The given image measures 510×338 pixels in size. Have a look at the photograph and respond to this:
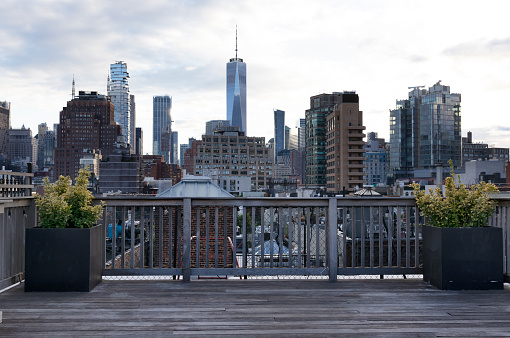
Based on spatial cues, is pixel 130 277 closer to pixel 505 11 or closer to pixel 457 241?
pixel 457 241

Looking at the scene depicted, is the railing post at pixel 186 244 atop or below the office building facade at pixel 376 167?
below

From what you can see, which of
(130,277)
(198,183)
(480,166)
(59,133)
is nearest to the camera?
(130,277)

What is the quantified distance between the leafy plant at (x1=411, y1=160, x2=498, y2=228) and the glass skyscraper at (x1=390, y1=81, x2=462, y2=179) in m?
168

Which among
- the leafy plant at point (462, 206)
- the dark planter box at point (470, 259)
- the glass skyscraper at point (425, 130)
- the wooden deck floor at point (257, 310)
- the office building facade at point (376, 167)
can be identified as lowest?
the wooden deck floor at point (257, 310)

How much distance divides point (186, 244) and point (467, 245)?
10.2ft

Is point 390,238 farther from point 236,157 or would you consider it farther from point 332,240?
point 236,157

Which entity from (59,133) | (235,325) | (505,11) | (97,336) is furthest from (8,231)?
(59,133)

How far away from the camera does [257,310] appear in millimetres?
4051

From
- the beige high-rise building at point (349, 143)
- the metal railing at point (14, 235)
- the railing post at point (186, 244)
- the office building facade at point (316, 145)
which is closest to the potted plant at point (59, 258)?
the metal railing at point (14, 235)

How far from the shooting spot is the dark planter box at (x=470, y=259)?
485cm

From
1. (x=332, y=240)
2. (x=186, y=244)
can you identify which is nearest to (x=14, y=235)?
(x=186, y=244)

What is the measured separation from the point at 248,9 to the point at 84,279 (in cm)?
1318

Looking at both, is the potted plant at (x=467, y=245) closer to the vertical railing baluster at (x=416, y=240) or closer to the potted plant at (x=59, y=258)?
the vertical railing baluster at (x=416, y=240)

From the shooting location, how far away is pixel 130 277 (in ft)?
18.8
